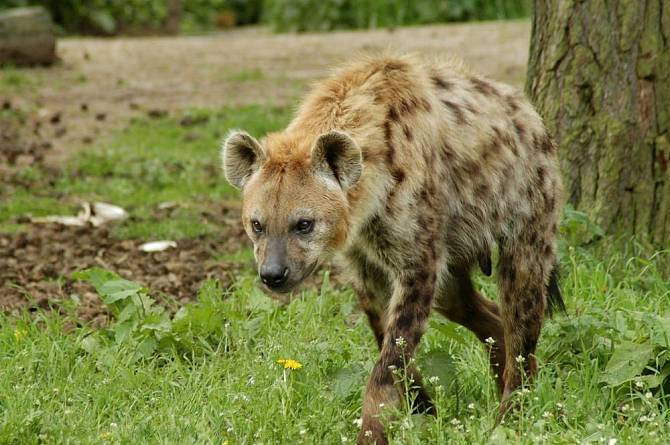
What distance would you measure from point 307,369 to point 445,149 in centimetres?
96

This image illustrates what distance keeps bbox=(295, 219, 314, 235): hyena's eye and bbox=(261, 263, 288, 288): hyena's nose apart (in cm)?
14

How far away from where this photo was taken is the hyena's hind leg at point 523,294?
13.9 feet

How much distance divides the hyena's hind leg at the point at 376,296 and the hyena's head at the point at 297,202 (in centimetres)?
26

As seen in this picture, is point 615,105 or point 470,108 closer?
point 470,108

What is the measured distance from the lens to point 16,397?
4.05 meters

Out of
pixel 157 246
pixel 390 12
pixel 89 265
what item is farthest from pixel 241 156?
pixel 390 12

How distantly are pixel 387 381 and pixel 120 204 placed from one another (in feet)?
12.6

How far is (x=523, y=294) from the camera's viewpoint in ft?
13.9

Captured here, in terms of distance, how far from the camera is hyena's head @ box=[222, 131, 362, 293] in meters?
3.79

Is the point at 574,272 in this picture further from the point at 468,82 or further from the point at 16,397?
the point at 16,397

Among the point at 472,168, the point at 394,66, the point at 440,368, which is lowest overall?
the point at 440,368

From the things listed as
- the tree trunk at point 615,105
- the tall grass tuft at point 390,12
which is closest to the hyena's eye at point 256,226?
the tree trunk at point 615,105

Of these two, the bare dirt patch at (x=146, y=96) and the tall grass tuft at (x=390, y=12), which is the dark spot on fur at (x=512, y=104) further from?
the tall grass tuft at (x=390, y=12)

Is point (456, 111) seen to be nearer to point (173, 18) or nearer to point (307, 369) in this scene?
point (307, 369)
